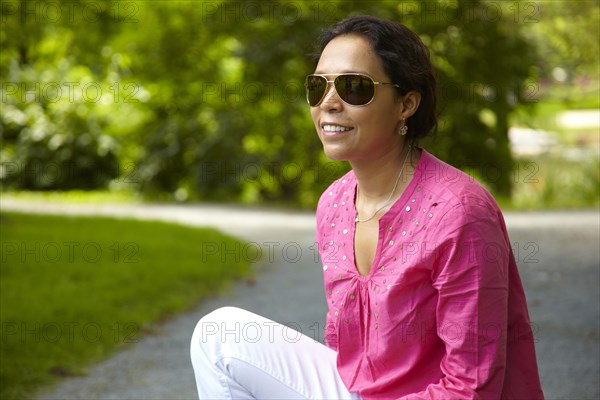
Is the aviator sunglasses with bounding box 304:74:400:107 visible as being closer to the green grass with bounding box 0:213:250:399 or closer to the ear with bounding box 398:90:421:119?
the ear with bounding box 398:90:421:119

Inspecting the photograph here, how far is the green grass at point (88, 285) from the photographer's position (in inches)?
176

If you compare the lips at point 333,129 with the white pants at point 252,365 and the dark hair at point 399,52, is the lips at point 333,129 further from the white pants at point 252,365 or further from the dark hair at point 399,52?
the white pants at point 252,365

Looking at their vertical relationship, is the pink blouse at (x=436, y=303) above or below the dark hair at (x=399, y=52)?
below

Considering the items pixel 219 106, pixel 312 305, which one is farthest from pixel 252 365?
pixel 219 106

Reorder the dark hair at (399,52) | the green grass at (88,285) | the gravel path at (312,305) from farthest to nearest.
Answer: the green grass at (88,285) → the gravel path at (312,305) → the dark hair at (399,52)

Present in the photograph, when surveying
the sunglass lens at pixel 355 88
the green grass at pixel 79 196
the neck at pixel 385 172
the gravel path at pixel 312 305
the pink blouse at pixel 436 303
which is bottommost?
the green grass at pixel 79 196

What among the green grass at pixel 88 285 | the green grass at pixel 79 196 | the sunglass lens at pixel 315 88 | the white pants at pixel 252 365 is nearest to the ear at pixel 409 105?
the sunglass lens at pixel 315 88

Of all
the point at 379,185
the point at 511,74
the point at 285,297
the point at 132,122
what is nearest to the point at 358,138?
the point at 379,185

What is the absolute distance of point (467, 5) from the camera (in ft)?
40.2

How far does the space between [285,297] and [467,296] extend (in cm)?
414

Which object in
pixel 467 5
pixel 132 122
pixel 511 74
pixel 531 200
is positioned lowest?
pixel 531 200

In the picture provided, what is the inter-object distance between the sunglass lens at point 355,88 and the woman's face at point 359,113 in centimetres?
2

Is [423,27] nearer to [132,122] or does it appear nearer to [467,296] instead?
[132,122]

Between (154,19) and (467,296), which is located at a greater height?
(154,19)
